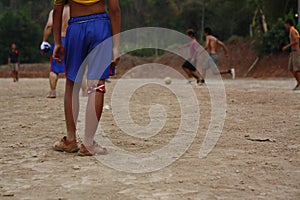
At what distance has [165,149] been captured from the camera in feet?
15.1

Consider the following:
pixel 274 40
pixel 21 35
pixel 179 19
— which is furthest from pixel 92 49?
pixel 179 19

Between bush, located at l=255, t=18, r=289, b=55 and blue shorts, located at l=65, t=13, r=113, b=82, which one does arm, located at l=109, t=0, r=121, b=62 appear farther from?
bush, located at l=255, t=18, r=289, b=55

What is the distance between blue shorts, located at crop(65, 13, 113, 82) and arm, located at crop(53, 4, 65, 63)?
199mm

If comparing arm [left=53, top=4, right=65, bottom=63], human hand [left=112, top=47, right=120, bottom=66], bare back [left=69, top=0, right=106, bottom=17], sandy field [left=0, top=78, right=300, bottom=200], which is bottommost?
sandy field [left=0, top=78, right=300, bottom=200]

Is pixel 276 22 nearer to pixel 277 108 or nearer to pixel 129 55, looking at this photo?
pixel 129 55

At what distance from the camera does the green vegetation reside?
115ft

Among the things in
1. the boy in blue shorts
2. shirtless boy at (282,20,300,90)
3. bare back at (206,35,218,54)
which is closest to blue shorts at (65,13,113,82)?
the boy in blue shorts

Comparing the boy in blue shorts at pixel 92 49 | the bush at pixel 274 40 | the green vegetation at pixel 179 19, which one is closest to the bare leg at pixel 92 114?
the boy in blue shorts at pixel 92 49

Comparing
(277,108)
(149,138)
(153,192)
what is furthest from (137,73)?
(153,192)

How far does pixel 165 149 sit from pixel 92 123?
28.1 inches

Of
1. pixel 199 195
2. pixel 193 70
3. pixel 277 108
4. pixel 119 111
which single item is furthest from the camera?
pixel 193 70

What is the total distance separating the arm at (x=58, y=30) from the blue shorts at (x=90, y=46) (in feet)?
0.65

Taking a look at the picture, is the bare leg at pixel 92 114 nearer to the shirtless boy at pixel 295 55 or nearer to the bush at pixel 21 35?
the shirtless boy at pixel 295 55

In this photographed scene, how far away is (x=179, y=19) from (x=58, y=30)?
4107 cm
